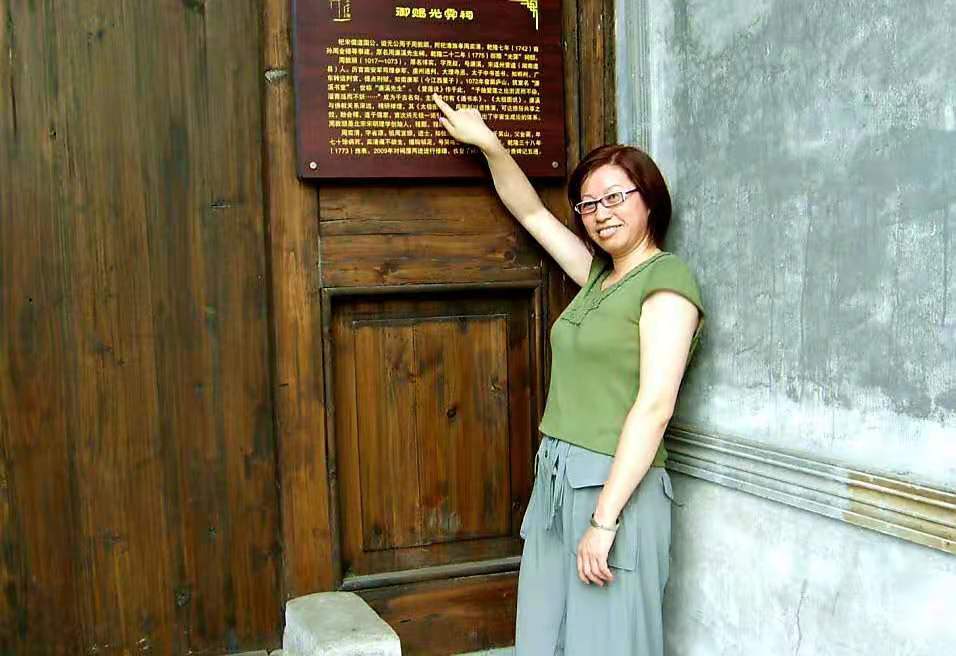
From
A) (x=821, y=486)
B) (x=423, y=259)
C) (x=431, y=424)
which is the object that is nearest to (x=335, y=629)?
(x=431, y=424)

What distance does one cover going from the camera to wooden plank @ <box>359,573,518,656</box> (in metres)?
2.40

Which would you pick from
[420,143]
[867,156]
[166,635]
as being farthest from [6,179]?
[867,156]

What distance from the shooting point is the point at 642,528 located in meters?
1.98

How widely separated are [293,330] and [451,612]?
0.93 m

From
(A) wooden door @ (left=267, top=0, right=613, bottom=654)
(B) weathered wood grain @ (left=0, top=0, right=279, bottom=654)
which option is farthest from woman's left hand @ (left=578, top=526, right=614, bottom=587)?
(B) weathered wood grain @ (left=0, top=0, right=279, bottom=654)

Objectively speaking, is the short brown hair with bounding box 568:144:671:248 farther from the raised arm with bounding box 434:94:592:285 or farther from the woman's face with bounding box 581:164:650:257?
the raised arm with bounding box 434:94:592:285

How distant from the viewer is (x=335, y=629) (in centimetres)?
192

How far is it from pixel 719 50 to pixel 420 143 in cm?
80

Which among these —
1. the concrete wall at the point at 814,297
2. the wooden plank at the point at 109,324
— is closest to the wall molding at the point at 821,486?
the concrete wall at the point at 814,297

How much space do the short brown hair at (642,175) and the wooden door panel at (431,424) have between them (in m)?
0.47

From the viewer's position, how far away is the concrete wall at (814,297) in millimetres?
1580

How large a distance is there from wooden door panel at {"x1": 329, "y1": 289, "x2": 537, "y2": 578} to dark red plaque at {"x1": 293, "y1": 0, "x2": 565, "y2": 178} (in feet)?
1.26

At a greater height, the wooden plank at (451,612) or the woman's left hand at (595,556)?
the woman's left hand at (595,556)

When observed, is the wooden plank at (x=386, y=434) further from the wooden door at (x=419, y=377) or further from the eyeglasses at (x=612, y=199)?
the eyeglasses at (x=612, y=199)
